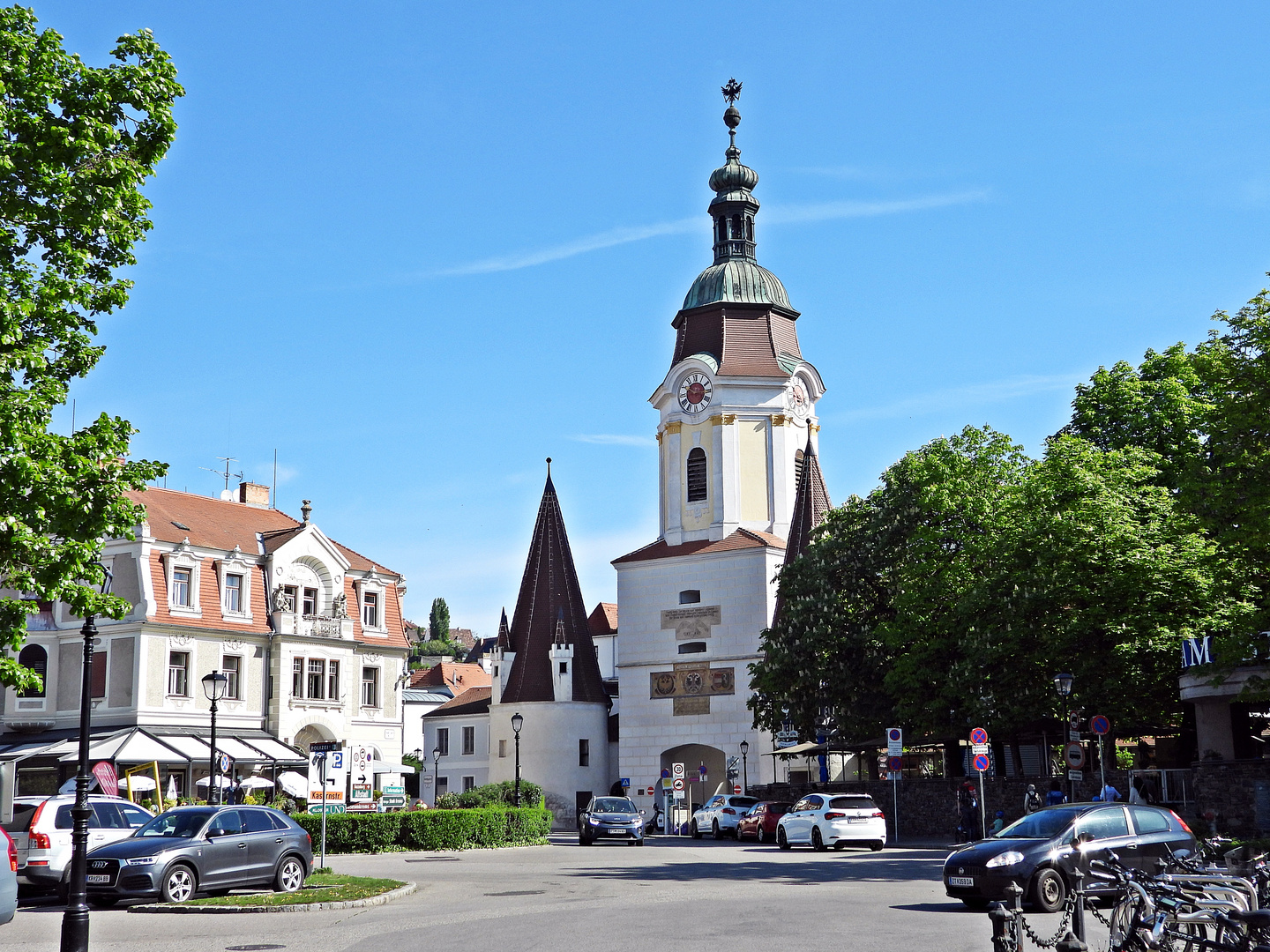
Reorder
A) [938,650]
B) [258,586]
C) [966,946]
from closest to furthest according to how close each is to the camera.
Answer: [966,946] → [938,650] → [258,586]

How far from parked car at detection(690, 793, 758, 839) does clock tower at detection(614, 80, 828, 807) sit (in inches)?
529

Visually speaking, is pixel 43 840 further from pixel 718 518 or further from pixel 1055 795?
pixel 718 518

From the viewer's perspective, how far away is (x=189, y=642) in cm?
5009

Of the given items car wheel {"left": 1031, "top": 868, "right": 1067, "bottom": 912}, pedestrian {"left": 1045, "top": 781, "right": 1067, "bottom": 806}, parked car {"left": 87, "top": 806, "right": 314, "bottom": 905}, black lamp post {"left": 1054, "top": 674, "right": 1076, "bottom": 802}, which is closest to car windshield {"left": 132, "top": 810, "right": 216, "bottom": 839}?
parked car {"left": 87, "top": 806, "right": 314, "bottom": 905}

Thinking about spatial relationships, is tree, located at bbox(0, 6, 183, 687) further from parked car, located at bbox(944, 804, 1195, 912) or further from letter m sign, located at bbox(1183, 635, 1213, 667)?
letter m sign, located at bbox(1183, 635, 1213, 667)

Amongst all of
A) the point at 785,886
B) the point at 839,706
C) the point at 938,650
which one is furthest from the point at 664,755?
the point at 785,886

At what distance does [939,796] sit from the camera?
136 ft

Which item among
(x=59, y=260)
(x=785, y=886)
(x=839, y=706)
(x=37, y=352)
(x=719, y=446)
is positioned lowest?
(x=785, y=886)

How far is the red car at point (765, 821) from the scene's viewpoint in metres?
42.3

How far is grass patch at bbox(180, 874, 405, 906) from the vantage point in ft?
65.9

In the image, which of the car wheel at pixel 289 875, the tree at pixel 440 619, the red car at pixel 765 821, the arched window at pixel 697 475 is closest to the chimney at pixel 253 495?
the arched window at pixel 697 475

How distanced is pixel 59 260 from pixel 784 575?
37456 millimetres

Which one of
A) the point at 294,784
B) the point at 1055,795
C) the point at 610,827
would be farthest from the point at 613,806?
the point at 1055,795

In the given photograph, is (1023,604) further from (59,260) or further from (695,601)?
(695,601)
